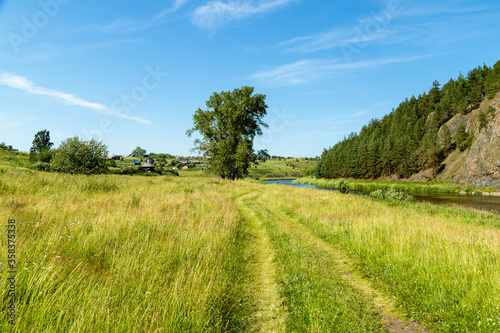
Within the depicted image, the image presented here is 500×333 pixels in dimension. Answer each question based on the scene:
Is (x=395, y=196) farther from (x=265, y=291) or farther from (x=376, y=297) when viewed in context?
(x=265, y=291)

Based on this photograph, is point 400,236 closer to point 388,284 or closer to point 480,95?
point 388,284

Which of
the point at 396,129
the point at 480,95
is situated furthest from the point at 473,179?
the point at 480,95

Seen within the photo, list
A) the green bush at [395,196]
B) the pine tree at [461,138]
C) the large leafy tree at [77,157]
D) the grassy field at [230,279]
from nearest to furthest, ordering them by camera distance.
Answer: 1. the grassy field at [230,279]
2. the green bush at [395,196]
3. the large leafy tree at [77,157]
4. the pine tree at [461,138]

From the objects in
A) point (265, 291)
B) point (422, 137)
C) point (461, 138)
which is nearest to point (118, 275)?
point (265, 291)

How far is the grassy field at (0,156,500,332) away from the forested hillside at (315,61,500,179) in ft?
297

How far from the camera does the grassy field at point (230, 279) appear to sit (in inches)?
130

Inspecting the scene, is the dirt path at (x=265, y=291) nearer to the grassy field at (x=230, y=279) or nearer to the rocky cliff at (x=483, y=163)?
the grassy field at (x=230, y=279)

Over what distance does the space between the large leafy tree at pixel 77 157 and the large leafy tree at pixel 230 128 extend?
1504cm

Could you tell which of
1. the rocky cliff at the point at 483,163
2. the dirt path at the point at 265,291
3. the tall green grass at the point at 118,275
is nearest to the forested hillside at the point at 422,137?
the rocky cliff at the point at 483,163

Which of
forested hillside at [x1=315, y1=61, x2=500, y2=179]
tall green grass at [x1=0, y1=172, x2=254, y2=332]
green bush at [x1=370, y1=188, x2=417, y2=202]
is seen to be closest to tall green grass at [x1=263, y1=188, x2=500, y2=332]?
tall green grass at [x1=0, y1=172, x2=254, y2=332]

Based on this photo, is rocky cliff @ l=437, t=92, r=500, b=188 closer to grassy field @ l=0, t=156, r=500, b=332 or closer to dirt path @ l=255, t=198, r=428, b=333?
grassy field @ l=0, t=156, r=500, b=332

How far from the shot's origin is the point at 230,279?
5.38 m

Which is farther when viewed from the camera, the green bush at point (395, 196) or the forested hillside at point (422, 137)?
the forested hillside at point (422, 137)

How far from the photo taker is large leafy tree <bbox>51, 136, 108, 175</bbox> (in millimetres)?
30391
